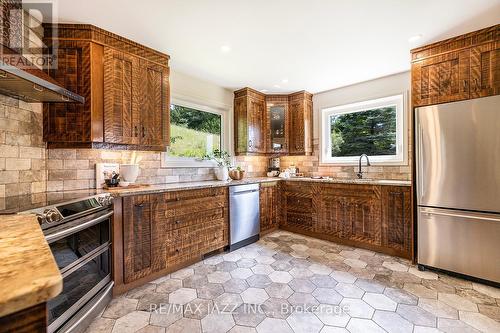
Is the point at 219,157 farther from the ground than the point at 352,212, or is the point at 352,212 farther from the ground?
the point at 219,157

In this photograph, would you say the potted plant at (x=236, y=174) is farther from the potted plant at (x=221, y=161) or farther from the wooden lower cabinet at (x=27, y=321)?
the wooden lower cabinet at (x=27, y=321)

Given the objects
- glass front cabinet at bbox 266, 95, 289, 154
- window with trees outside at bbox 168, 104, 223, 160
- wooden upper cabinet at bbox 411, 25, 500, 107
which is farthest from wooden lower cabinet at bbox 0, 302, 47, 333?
glass front cabinet at bbox 266, 95, 289, 154

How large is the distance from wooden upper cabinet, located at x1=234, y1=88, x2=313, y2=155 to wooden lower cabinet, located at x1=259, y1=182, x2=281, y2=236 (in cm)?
68

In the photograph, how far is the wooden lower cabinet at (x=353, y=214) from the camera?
9.23 ft

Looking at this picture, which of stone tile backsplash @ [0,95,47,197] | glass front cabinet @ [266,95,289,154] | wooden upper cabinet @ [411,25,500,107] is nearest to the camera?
stone tile backsplash @ [0,95,47,197]

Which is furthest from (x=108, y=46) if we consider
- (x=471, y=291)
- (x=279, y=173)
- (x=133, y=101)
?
(x=471, y=291)

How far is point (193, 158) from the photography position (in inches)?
137

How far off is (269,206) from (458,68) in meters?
2.84

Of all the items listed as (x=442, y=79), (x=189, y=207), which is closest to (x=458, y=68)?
(x=442, y=79)

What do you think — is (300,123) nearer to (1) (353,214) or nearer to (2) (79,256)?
(1) (353,214)

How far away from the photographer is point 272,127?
424 centimetres

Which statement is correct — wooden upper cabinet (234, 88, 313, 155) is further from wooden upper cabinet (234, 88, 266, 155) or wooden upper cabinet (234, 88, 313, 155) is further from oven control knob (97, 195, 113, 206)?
oven control knob (97, 195, 113, 206)

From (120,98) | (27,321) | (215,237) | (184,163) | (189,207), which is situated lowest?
(215,237)

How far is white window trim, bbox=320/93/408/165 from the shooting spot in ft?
10.9
